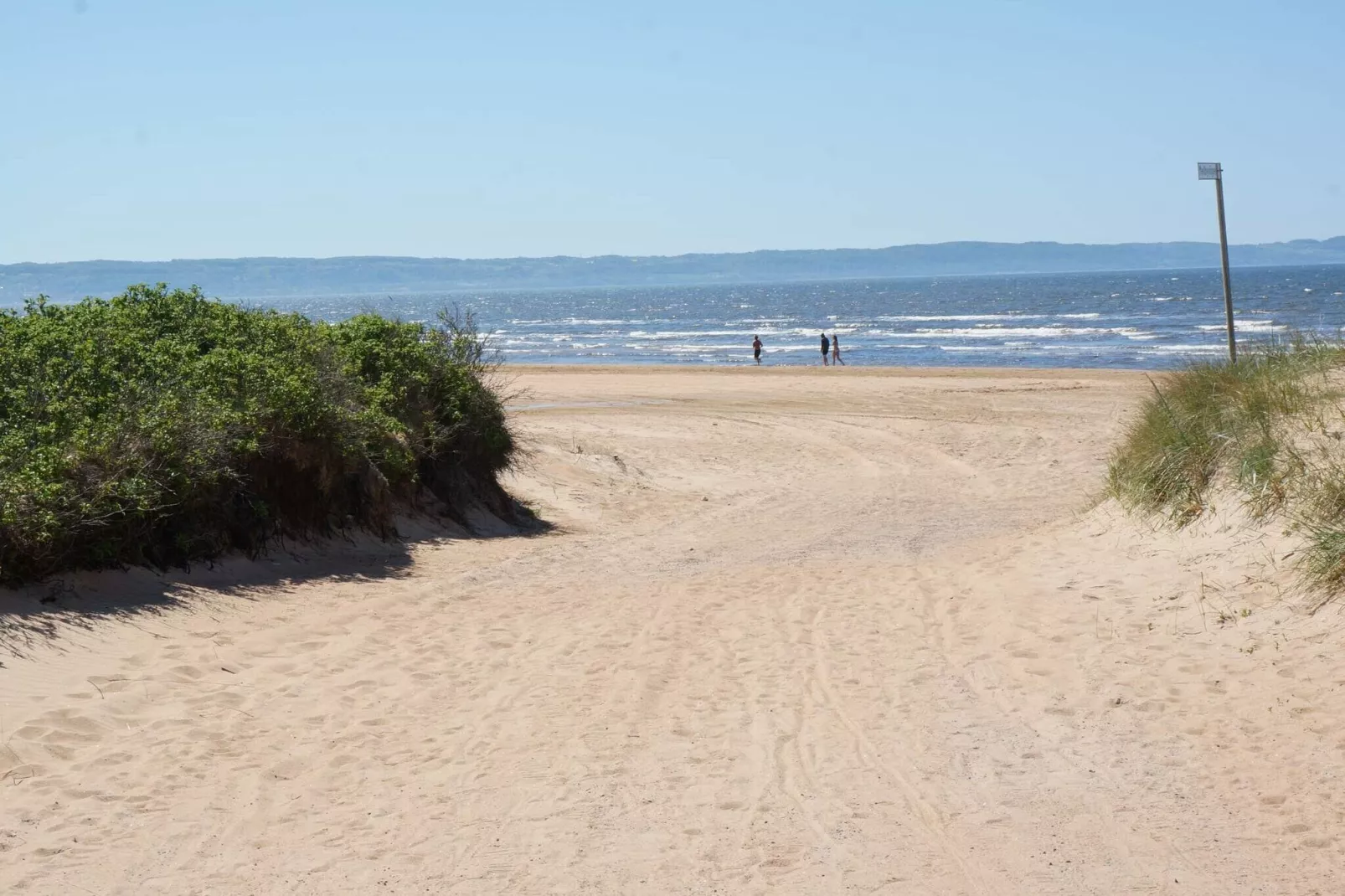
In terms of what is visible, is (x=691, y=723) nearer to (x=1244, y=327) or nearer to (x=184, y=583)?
(x=184, y=583)

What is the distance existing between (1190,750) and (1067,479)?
1386cm

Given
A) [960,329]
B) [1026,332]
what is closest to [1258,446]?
[1026,332]

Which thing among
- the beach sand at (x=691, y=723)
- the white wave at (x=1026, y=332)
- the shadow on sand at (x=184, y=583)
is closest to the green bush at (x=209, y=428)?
the shadow on sand at (x=184, y=583)

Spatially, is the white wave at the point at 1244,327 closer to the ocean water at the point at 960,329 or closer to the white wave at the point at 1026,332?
the ocean water at the point at 960,329

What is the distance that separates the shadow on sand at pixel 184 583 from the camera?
821cm

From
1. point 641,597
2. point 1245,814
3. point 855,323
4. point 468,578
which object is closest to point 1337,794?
point 1245,814

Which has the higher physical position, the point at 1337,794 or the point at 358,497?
the point at 358,497

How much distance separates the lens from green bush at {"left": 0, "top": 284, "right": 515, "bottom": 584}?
9.19 m

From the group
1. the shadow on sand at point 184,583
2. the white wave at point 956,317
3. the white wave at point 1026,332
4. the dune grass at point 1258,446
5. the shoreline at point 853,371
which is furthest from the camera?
the white wave at point 956,317

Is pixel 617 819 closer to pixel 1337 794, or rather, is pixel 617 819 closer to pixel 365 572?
pixel 1337 794

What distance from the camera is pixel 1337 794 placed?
18.5 ft

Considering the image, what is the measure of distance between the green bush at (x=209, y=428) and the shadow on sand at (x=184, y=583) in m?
0.15

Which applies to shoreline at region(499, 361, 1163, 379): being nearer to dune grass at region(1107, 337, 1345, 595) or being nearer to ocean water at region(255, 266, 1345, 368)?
ocean water at region(255, 266, 1345, 368)

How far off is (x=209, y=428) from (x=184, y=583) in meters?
1.33
